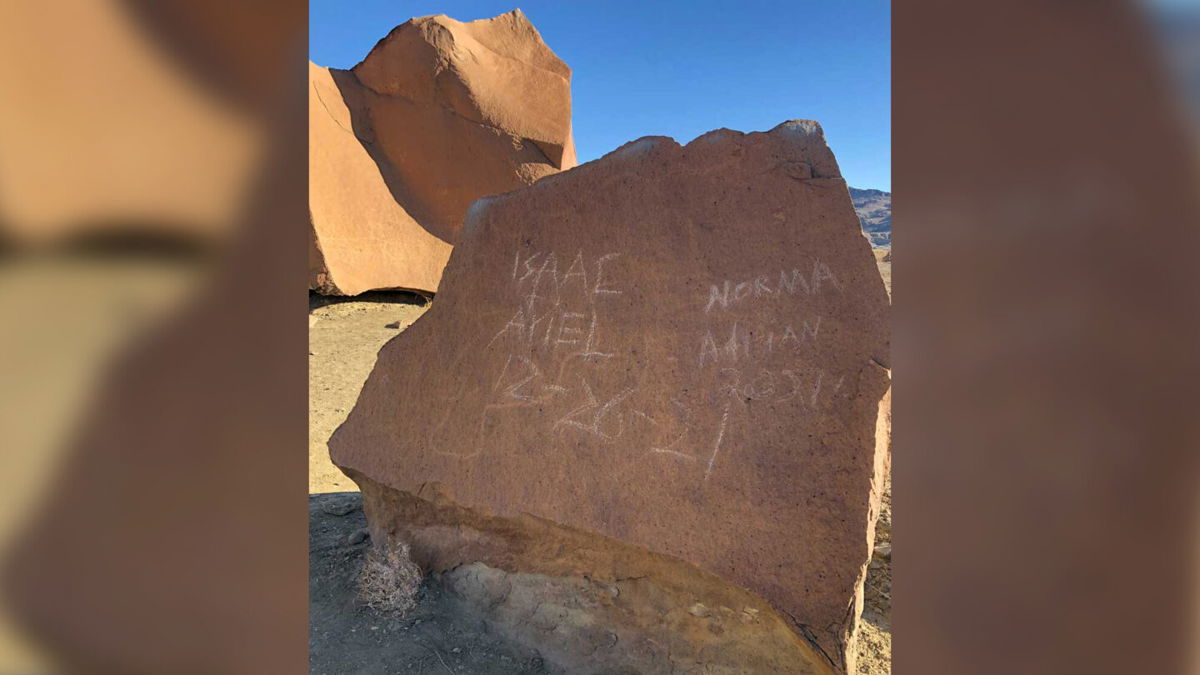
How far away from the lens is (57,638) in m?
0.36

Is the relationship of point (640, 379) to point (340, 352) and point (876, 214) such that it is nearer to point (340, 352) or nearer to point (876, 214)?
point (340, 352)

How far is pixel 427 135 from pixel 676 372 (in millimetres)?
6940

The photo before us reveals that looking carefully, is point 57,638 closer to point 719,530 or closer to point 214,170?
point 214,170

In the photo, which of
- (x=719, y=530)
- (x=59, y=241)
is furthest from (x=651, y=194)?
(x=59, y=241)

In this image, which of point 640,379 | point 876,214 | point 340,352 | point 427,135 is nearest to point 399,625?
point 640,379

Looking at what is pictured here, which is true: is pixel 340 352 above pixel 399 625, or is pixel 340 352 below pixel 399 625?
above

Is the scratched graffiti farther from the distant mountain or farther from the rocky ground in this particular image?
the distant mountain

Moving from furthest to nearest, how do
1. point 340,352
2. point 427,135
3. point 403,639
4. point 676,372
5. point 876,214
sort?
point 876,214, point 427,135, point 340,352, point 403,639, point 676,372

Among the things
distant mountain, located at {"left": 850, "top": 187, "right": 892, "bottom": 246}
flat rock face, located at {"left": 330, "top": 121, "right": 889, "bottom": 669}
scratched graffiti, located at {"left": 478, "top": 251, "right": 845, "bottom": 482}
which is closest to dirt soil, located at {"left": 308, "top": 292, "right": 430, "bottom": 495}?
flat rock face, located at {"left": 330, "top": 121, "right": 889, "bottom": 669}

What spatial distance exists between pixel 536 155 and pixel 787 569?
731cm

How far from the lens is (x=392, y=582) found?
114 inches

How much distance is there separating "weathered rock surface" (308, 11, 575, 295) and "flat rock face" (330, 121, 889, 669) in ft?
17.7

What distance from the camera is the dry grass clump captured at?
2881 mm

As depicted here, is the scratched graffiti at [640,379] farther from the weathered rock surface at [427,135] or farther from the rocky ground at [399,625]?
the weathered rock surface at [427,135]
